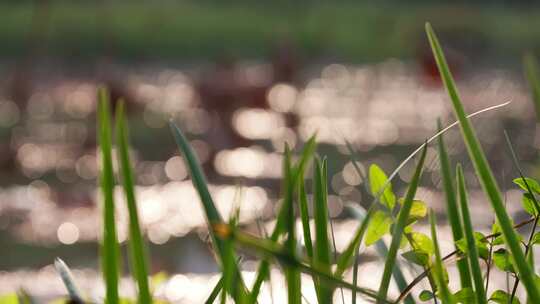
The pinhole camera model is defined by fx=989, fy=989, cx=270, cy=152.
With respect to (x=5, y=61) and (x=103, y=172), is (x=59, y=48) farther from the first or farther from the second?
(x=103, y=172)

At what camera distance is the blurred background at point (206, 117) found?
89.8 inches

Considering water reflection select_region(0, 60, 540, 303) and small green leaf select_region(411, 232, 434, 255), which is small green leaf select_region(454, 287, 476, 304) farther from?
water reflection select_region(0, 60, 540, 303)

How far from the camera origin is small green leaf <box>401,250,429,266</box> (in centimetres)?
46

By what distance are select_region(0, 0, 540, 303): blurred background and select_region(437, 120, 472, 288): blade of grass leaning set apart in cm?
3

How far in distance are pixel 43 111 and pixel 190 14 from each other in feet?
13.5

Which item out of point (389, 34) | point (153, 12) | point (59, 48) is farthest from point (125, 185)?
point (153, 12)

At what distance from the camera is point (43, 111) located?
3939mm

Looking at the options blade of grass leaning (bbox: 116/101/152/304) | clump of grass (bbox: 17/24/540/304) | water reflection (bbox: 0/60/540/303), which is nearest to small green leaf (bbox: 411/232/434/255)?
clump of grass (bbox: 17/24/540/304)

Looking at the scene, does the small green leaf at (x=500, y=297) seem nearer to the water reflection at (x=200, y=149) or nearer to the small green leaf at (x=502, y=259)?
the small green leaf at (x=502, y=259)

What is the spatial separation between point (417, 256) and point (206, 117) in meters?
2.80

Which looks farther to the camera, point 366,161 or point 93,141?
point 366,161

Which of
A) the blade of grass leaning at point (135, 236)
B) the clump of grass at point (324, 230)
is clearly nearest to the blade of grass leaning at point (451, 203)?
the clump of grass at point (324, 230)

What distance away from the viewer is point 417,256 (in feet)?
1.52

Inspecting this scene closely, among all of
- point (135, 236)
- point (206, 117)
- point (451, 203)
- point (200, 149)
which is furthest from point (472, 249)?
point (206, 117)
